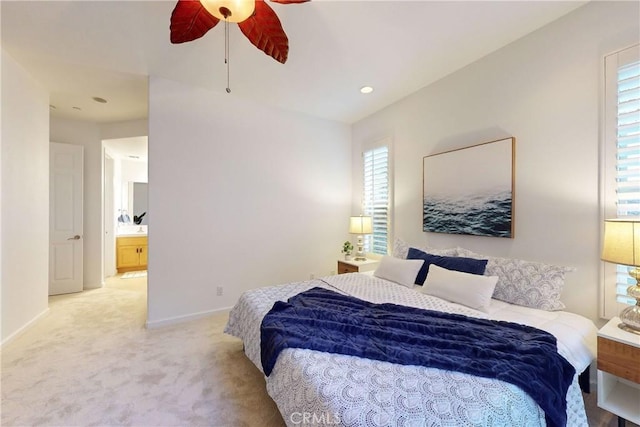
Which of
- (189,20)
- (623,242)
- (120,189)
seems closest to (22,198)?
(189,20)

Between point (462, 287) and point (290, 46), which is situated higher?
point (290, 46)

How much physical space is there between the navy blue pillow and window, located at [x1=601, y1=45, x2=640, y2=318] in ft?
2.52

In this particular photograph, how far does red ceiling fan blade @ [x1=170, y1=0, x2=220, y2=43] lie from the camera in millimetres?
1556

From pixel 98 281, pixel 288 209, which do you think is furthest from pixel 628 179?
pixel 98 281

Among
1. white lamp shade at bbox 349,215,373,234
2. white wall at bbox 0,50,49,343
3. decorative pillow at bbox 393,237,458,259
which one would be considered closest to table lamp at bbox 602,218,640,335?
decorative pillow at bbox 393,237,458,259

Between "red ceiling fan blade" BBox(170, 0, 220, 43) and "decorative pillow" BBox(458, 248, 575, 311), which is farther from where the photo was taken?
"decorative pillow" BBox(458, 248, 575, 311)

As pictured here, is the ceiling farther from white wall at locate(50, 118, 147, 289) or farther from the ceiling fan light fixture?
white wall at locate(50, 118, 147, 289)

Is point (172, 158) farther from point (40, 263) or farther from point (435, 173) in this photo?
point (435, 173)

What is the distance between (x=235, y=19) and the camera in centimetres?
156

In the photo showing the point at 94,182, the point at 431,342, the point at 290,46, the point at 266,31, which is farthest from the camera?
the point at 94,182

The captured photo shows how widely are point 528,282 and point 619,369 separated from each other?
2.22ft

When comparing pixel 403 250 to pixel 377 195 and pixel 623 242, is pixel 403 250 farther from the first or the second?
pixel 623 242

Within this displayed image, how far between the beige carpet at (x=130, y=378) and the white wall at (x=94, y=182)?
150cm

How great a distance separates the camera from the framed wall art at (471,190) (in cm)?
239
